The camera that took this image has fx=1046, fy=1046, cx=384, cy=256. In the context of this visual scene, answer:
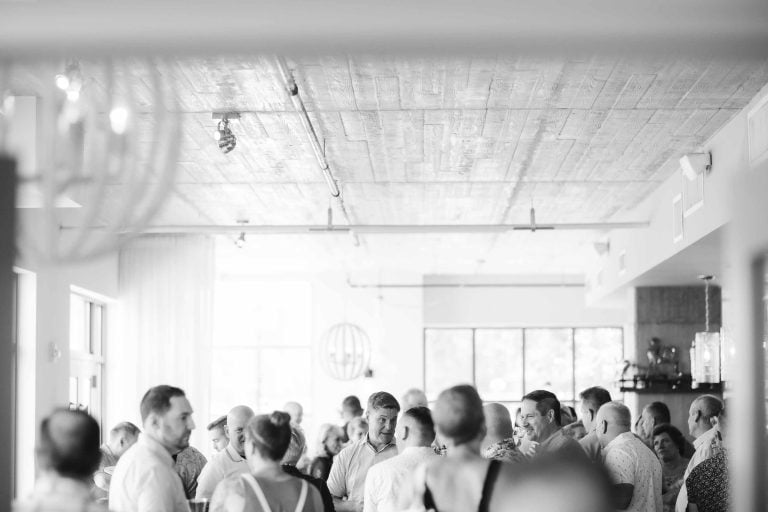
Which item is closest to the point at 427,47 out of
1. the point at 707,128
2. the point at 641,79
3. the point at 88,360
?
the point at 641,79

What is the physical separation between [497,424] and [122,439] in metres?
3.24

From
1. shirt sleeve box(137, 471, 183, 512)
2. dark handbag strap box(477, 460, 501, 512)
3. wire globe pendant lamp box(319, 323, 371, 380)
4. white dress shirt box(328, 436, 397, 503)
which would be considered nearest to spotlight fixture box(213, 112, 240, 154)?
white dress shirt box(328, 436, 397, 503)

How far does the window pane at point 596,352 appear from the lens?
19359 millimetres

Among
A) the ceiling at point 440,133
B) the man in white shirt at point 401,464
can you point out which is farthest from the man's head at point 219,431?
the man in white shirt at point 401,464

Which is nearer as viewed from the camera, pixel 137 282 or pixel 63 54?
pixel 63 54

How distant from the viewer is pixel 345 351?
16.9m

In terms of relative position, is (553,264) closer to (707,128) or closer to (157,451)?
(707,128)

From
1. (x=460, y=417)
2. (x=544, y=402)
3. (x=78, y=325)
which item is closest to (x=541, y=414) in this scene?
(x=544, y=402)

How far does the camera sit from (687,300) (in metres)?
13.1

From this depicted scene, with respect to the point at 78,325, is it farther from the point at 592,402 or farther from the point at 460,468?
the point at 460,468

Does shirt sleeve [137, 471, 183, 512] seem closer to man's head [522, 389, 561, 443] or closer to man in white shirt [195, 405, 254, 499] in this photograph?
man in white shirt [195, 405, 254, 499]

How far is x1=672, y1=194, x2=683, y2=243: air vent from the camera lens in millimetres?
9445

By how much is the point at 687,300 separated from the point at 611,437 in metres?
7.42

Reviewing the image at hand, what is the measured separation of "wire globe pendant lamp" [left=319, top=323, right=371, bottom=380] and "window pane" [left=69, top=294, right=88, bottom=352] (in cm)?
474
